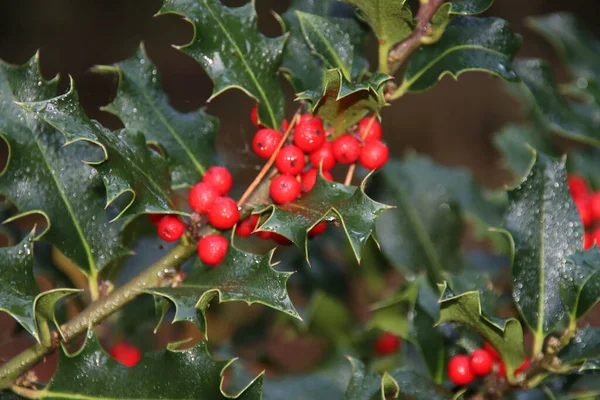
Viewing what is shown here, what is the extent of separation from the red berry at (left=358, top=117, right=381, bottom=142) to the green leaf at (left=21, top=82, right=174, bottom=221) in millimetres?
267

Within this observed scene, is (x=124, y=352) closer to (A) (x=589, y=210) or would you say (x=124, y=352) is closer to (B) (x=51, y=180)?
(B) (x=51, y=180)

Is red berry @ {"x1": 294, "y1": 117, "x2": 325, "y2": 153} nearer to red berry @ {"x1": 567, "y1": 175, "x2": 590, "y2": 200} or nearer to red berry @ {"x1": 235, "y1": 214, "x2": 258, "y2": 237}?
red berry @ {"x1": 235, "y1": 214, "x2": 258, "y2": 237}

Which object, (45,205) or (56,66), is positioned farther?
(56,66)

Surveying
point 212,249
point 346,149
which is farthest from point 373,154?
point 212,249

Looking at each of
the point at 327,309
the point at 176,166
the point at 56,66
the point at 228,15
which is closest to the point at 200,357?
the point at 176,166

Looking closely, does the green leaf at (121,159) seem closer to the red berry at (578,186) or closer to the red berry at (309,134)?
the red berry at (309,134)

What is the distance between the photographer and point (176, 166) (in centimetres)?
105

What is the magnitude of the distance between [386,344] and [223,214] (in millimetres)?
795

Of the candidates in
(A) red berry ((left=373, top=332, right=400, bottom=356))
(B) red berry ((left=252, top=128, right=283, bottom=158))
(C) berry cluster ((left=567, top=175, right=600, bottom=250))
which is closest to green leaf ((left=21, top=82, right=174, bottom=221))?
(B) red berry ((left=252, top=128, right=283, bottom=158))

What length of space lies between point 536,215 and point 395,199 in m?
0.51

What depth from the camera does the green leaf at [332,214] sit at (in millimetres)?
865

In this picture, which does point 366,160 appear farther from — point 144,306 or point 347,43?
point 144,306

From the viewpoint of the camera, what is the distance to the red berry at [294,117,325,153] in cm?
97

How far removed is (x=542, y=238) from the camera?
107 cm
